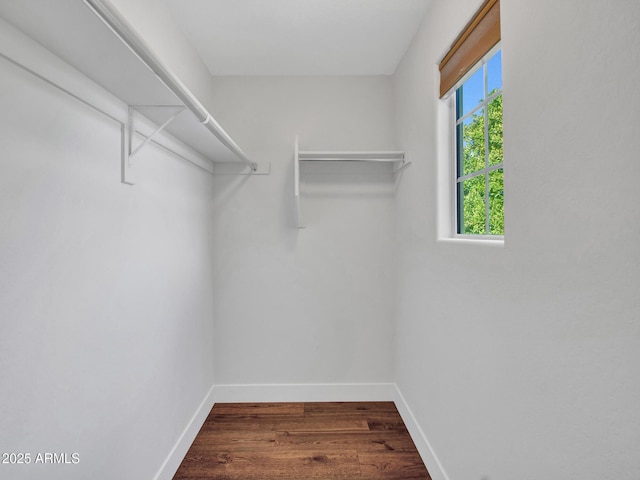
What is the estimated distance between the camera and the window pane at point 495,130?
4.56ft

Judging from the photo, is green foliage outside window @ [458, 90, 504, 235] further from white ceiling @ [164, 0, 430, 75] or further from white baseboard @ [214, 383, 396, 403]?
white baseboard @ [214, 383, 396, 403]

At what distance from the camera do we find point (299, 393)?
102 inches

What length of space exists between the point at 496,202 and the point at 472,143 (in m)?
0.39

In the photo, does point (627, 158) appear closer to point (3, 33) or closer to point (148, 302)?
point (3, 33)

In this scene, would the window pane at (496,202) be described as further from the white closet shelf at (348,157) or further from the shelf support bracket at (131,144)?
the shelf support bracket at (131,144)

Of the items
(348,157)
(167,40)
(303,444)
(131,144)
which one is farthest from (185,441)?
(167,40)

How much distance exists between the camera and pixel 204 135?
1.78 m

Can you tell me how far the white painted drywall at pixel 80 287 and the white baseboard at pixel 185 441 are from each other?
2.2 inches

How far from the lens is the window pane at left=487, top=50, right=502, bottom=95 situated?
136cm

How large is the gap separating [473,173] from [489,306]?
0.63 m

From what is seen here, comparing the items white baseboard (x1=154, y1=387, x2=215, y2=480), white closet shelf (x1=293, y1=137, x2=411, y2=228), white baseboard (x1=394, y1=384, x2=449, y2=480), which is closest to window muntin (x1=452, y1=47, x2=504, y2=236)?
white closet shelf (x1=293, y1=137, x2=411, y2=228)

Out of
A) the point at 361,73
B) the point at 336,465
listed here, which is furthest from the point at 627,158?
the point at 361,73

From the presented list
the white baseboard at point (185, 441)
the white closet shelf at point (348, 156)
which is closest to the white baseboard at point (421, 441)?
the white baseboard at point (185, 441)

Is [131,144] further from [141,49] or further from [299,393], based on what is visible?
[299,393]
